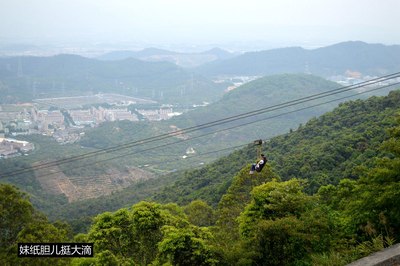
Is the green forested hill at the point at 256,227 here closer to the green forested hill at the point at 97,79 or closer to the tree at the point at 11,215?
the tree at the point at 11,215

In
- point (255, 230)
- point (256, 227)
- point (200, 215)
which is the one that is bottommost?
point (200, 215)

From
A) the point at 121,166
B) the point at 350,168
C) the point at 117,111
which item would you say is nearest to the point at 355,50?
the point at 117,111

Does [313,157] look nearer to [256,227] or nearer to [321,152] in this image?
[321,152]

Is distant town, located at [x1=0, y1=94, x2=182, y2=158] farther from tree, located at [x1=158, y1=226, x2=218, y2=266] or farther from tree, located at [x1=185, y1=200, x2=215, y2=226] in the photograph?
tree, located at [x1=158, y1=226, x2=218, y2=266]

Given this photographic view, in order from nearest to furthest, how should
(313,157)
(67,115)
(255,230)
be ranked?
1. (255,230)
2. (313,157)
3. (67,115)

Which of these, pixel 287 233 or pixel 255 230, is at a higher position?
pixel 287 233

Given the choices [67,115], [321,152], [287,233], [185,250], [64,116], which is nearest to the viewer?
[287,233]

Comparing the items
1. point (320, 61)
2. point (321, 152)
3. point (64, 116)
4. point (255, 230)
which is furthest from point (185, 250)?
point (320, 61)

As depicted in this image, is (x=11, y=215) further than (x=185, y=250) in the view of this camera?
Yes
